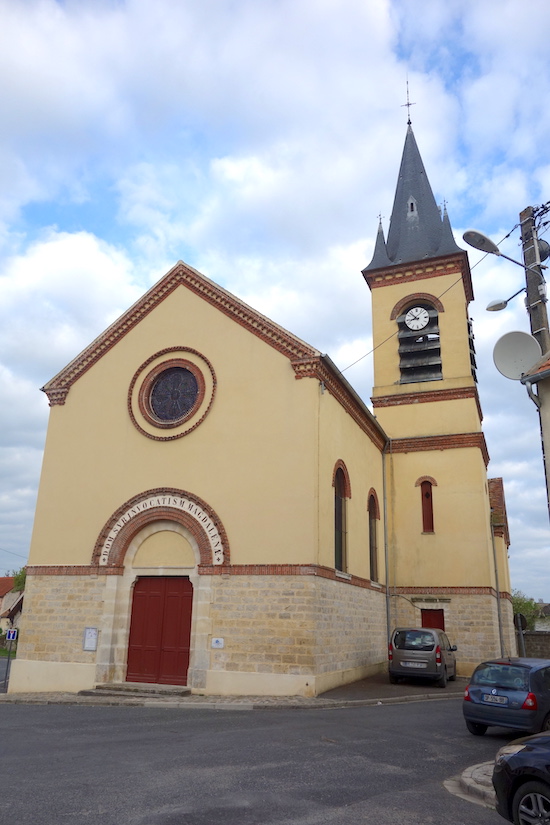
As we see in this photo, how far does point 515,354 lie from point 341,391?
7710mm

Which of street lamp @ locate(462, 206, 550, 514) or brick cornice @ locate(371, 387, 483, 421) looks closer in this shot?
street lamp @ locate(462, 206, 550, 514)

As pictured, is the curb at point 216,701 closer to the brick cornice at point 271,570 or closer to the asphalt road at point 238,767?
the asphalt road at point 238,767

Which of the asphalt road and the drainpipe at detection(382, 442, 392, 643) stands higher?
the drainpipe at detection(382, 442, 392, 643)

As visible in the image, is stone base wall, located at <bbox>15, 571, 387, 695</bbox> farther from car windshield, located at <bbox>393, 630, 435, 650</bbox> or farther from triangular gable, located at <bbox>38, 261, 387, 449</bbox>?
triangular gable, located at <bbox>38, 261, 387, 449</bbox>

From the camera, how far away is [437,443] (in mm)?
22656

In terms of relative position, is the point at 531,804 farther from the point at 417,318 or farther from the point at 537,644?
the point at 537,644

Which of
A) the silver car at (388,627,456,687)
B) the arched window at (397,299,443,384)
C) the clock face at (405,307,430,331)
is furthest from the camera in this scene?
the clock face at (405,307,430,331)

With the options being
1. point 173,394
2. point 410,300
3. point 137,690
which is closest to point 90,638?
point 137,690

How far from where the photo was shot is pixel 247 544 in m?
15.1

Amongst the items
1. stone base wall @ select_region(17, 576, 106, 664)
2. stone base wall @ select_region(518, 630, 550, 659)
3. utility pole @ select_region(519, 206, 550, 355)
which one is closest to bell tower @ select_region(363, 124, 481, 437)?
stone base wall @ select_region(17, 576, 106, 664)

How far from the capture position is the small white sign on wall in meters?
15.9

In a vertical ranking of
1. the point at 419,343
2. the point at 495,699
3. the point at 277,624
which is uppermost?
the point at 419,343

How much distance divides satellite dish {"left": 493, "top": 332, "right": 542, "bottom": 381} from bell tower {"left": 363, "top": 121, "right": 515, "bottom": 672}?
11.9 meters

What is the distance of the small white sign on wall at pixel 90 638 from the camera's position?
626 inches
